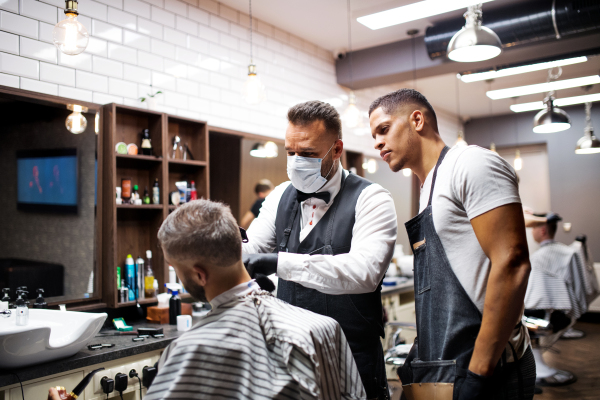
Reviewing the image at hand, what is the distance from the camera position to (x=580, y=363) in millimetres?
5340

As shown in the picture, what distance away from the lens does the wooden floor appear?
14.3 feet

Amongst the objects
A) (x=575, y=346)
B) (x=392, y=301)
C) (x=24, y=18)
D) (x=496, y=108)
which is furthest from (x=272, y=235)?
(x=496, y=108)

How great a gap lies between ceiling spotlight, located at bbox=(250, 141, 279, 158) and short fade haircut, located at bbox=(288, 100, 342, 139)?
248 cm

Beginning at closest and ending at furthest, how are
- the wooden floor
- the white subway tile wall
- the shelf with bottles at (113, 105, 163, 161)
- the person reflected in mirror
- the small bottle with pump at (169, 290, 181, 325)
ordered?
the white subway tile wall → the small bottle with pump at (169, 290, 181, 325) → the shelf with bottles at (113, 105, 163, 161) → the person reflected in mirror → the wooden floor

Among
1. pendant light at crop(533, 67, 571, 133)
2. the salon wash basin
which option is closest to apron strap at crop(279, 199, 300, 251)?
the salon wash basin

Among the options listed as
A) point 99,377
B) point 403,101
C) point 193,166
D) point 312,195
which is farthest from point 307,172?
point 193,166

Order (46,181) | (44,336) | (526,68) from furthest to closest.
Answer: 1. (526,68)
2. (46,181)
3. (44,336)

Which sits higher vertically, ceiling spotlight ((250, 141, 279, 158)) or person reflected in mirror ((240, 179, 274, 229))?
ceiling spotlight ((250, 141, 279, 158))

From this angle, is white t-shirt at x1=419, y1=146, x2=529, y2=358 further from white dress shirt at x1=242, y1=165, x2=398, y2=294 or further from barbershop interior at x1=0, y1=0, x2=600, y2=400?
white dress shirt at x1=242, y1=165, x2=398, y2=294

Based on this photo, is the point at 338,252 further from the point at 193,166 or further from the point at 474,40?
the point at 193,166

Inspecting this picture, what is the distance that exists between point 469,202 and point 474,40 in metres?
2.09

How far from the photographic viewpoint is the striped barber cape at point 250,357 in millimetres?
1178

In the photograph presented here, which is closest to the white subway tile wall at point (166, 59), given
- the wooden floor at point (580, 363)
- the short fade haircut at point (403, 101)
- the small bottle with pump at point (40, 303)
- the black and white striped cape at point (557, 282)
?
the small bottle with pump at point (40, 303)

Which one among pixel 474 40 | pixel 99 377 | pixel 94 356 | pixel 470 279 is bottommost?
pixel 99 377
